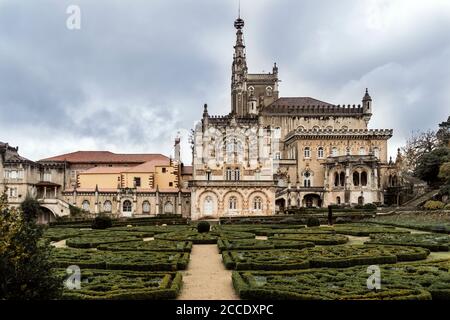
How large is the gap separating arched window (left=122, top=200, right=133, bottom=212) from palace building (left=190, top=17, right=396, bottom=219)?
778 cm

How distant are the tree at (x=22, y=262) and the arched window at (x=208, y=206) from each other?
47.4m

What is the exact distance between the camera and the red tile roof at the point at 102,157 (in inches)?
2773

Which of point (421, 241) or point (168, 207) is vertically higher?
point (168, 207)

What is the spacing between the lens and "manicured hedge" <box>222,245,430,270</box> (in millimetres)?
17625

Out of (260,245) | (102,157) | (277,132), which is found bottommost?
(260,245)

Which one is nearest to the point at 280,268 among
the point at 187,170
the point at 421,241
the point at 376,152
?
the point at 421,241

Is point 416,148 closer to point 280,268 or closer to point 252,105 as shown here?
point 252,105

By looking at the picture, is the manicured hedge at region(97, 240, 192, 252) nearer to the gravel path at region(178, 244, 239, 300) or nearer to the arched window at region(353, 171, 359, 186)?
the gravel path at region(178, 244, 239, 300)

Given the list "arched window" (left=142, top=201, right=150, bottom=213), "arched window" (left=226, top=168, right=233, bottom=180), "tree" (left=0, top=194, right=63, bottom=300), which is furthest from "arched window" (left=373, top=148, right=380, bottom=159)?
"tree" (left=0, top=194, right=63, bottom=300)

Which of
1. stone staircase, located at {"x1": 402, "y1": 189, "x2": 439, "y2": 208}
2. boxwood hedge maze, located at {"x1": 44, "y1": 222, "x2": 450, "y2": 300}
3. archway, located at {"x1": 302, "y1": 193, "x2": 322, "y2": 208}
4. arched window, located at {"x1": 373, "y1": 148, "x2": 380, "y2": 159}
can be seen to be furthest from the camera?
arched window, located at {"x1": 373, "y1": 148, "x2": 380, "y2": 159}

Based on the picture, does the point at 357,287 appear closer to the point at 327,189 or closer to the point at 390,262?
the point at 390,262

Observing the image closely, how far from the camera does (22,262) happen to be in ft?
30.8

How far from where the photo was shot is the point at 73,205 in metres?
57.7

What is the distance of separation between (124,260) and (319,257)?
23.9 feet
